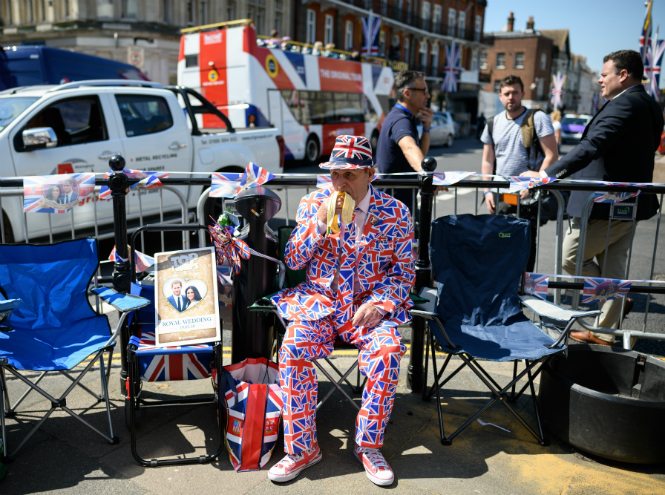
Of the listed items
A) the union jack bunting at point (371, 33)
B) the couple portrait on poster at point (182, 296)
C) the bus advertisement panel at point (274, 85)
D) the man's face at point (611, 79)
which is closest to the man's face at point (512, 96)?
the man's face at point (611, 79)

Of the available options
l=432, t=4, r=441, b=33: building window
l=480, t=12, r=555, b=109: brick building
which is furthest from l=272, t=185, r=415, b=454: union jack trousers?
l=480, t=12, r=555, b=109: brick building

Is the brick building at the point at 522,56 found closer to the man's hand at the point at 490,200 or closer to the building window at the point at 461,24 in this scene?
the building window at the point at 461,24

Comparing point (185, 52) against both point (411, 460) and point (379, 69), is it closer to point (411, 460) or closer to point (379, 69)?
point (379, 69)

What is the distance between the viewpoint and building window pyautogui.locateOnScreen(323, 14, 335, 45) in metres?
37.2

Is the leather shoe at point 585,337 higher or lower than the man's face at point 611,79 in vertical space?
lower

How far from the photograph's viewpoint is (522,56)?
227 ft

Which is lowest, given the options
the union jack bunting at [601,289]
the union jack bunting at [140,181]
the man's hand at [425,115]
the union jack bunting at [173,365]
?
the union jack bunting at [173,365]

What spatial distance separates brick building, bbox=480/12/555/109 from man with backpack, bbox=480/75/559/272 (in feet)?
219

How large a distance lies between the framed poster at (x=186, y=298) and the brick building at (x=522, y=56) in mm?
69484

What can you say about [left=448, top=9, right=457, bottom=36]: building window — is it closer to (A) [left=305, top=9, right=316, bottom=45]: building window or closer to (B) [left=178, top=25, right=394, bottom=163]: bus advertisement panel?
(A) [left=305, top=9, right=316, bottom=45]: building window

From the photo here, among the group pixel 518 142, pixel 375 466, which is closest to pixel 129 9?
pixel 518 142

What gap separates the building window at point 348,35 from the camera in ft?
129

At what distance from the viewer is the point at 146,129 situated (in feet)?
22.8

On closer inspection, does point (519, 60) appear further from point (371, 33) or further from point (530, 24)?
point (371, 33)
